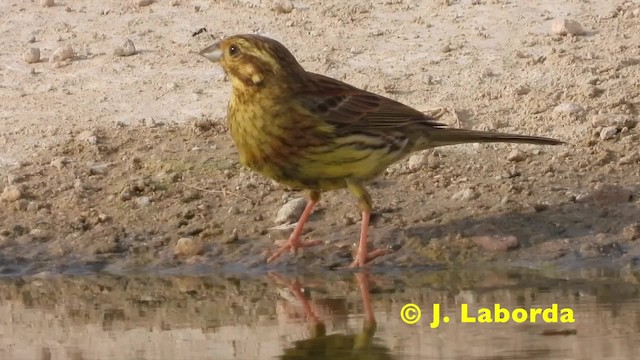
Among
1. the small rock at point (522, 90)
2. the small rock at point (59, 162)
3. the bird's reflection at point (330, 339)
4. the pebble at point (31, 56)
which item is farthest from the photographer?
the pebble at point (31, 56)

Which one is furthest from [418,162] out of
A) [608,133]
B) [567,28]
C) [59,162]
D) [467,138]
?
[59,162]

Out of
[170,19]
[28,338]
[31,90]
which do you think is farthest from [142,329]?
[170,19]

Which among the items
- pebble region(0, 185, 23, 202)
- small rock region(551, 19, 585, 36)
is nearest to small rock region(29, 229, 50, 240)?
pebble region(0, 185, 23, 202)

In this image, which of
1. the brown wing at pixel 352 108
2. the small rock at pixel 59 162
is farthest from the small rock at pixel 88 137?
the brown wing at pixel 352 108

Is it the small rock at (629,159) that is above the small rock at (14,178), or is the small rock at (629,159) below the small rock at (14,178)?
above

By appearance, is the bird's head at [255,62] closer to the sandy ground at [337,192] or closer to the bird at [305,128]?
the bird at [305,128]

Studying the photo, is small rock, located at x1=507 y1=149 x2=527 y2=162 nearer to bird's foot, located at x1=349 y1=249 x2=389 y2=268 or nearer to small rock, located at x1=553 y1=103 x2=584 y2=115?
small rock, located at x1=553 y1=103 x2=584 y2=115

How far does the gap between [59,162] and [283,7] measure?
262 centimetres

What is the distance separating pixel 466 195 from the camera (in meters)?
9.96

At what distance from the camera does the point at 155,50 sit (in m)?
12.3

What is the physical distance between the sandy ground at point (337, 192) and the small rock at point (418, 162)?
0.01 m

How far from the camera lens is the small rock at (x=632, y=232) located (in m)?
9.32

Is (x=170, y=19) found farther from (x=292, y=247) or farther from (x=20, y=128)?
(x=292, y=247)
